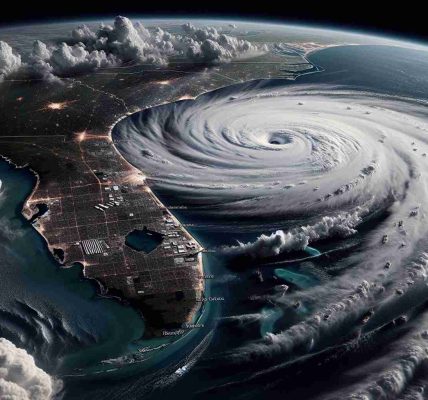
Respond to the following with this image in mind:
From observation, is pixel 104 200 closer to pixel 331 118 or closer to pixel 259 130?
pixel 259 130

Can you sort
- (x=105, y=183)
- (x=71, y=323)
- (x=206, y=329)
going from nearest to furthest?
(x=206, y=329), (x=71, y=323), (x=105, y=183)

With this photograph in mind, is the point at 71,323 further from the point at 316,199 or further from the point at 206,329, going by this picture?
the point at 316,199

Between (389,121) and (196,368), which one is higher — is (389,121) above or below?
above

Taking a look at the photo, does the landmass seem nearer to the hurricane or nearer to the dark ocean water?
the dark ocean water

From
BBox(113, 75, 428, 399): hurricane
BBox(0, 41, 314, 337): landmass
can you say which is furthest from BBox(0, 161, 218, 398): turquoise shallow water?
BBox(113, 75, 428, 399): hurricane

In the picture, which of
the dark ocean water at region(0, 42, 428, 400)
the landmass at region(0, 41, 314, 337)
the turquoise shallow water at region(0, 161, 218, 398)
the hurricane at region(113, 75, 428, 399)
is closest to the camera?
the dark ocean water at region(0, 42, 428, 400)

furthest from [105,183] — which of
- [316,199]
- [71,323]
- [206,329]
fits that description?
[206,329]

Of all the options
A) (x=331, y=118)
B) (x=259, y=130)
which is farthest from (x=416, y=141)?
(x=259, y=130)
